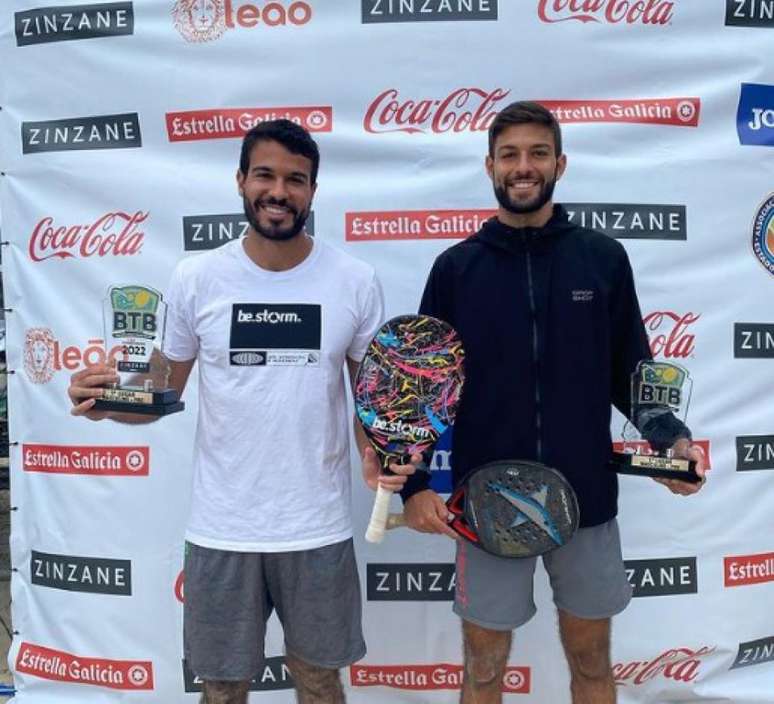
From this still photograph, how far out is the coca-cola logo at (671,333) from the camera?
105 inches

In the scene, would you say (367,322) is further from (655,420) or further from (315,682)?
(315,682)

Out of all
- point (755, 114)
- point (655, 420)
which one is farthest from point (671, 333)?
point (655, 420)

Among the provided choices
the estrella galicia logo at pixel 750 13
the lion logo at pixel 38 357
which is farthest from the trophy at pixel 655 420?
the lion logo at pixel 38 357

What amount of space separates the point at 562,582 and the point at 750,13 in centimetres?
206

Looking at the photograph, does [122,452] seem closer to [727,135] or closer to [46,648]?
[46,648]

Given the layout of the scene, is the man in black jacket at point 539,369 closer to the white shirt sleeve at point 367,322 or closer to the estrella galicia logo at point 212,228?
the white shirt sleeve at point 367,322

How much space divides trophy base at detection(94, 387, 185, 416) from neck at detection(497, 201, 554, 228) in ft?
3.14

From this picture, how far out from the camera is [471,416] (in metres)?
1.89

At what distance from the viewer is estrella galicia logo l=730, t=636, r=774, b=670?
278 centimetres

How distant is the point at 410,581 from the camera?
272 cm

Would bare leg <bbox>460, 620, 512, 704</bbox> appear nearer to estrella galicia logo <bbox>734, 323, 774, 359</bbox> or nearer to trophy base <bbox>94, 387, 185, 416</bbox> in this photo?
trophy base <bbox>94, 387, 185, 416</bbox>

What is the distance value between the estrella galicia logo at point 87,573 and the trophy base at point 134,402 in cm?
114

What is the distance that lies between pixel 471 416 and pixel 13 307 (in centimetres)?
179

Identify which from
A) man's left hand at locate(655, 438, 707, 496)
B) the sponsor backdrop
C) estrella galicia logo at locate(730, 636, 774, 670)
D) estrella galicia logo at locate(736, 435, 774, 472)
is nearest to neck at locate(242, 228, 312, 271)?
the sponsor backdrop
